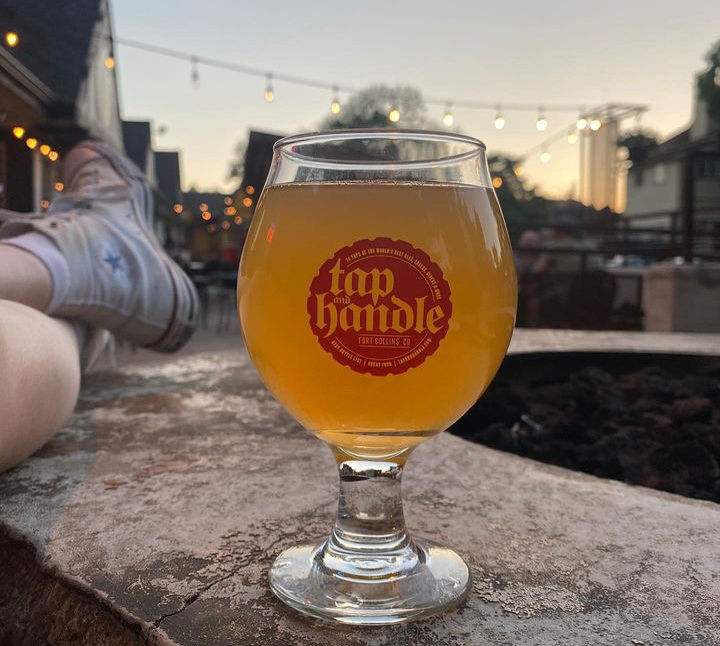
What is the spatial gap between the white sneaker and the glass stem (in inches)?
52.2

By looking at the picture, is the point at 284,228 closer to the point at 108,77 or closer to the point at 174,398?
the point at 174,398

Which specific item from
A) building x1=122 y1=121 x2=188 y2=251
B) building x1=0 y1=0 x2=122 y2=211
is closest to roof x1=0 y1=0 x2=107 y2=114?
building x1=0 y1=0 x2=122 y2=211

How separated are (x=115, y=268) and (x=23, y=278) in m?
0.47

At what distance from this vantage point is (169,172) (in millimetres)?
36250

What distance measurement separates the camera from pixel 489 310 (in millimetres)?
757

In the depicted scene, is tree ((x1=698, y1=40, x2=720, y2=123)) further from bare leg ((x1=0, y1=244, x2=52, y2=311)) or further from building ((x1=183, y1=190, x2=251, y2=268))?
bare leg ((x1=0, y1=244, x2=52, y2=311))

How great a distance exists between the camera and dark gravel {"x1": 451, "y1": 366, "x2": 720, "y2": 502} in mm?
1472

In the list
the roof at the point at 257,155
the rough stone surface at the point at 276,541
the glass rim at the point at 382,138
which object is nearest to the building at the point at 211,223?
the roof at the point at 257,155

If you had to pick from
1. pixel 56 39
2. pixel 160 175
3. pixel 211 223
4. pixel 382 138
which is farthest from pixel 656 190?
pixel 382 138

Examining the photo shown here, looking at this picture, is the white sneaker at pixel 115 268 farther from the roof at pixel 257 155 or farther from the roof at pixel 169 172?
the roof at pixel 169 172

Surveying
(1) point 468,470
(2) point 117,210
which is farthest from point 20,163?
(1) point 468,470

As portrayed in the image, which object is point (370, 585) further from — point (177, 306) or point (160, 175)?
point (160, 175)

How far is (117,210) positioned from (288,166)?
1874mm

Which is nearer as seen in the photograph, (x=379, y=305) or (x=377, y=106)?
(x=379, y=305)
